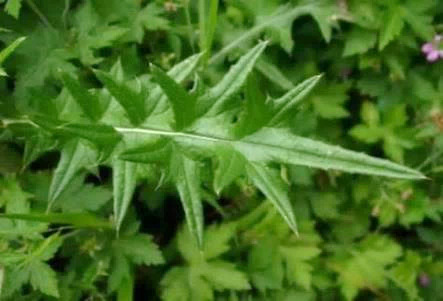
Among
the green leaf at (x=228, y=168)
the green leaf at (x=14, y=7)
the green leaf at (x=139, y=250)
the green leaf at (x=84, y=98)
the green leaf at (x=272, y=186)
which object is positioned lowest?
the green leaf at (x=139, y=250)

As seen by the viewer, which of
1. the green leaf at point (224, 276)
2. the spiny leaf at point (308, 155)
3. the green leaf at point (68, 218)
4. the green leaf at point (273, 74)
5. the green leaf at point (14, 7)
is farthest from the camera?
the green leaf at point (273, 74)

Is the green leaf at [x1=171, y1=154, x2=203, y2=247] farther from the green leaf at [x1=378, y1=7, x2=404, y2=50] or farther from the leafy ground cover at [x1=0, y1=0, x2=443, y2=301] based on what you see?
the green leaf at [x1=378, y1=7, x2=404, y2=50]

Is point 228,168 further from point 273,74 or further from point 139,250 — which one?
point 273,74

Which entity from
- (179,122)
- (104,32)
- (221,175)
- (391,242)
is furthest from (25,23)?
(391,242)

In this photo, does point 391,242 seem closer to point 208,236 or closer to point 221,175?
point 208,236

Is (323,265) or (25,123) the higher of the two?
(25,123)

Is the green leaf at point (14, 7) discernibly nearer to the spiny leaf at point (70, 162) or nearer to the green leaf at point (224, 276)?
the spiny leaf at point (70, 162)

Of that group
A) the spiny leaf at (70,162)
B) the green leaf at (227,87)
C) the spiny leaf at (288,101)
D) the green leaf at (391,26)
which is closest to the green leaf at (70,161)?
the spiny leaf at (70,162)

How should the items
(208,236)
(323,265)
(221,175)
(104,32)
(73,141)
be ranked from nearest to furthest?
(221,175) < (73,141) < (104,32) < (208,236) < (323,265)
